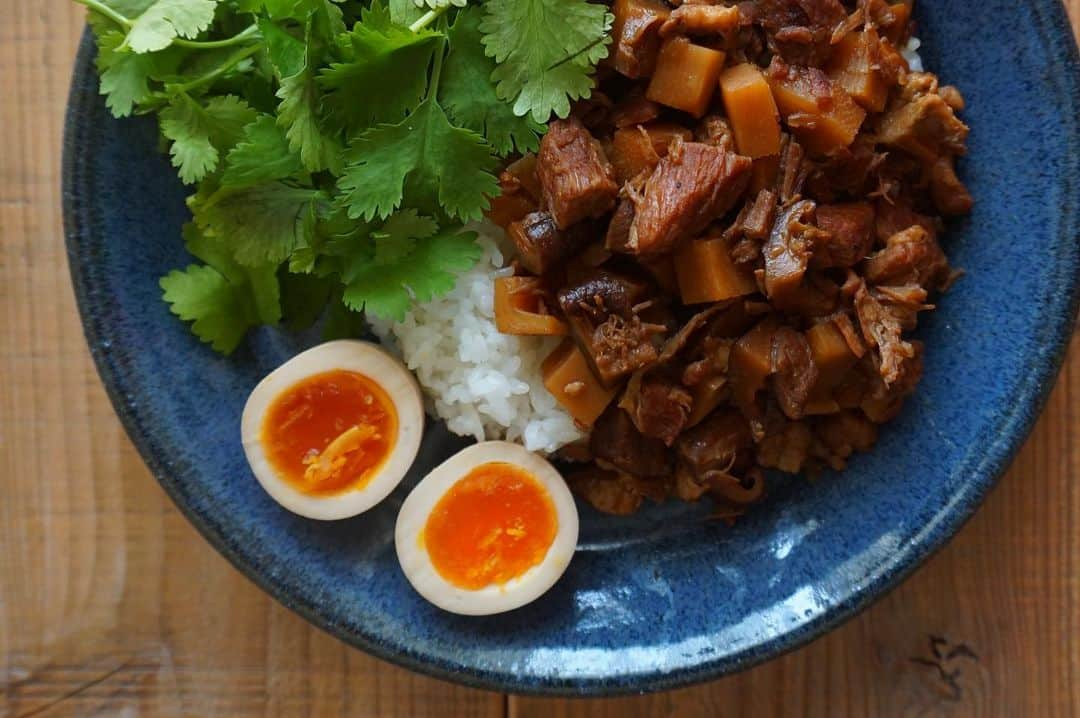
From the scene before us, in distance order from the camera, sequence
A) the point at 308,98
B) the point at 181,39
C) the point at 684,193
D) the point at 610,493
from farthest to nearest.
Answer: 1. the point at 610,493
2. the point at 181,39
3. the point at 308,98
4. the point at 684,193

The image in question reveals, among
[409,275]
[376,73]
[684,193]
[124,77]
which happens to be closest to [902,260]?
[684,193]

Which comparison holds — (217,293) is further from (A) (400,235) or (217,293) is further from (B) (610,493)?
(B) (610,493)

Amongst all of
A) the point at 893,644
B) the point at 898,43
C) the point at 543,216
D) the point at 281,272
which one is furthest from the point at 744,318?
the point at 281,272

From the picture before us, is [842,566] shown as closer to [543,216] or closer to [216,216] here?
[543,216]

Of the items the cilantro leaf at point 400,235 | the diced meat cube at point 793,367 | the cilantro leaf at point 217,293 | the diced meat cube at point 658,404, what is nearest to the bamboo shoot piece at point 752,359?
the diced meat cube at point 793,367

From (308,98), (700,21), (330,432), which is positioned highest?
(700,21)

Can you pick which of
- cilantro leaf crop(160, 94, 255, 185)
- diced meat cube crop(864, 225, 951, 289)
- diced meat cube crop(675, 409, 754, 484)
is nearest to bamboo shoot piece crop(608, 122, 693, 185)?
diced meat cube crop(864, 225, 951, 289)

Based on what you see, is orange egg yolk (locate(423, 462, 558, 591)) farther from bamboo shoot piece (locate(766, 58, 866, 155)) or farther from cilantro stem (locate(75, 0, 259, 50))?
cilantro stem (locate(75, 0, 259, 50))

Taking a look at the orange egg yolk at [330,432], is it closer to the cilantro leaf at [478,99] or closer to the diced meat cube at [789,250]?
the cilantro leaf at [478,99]
